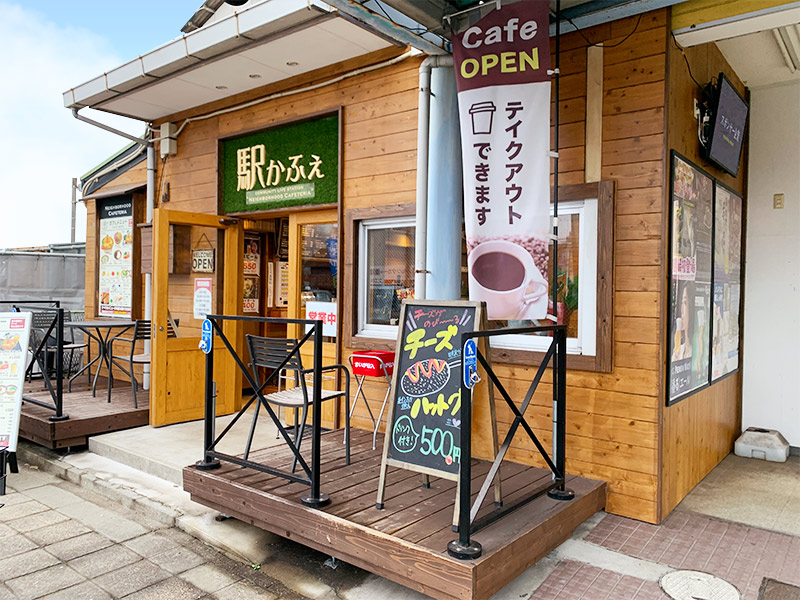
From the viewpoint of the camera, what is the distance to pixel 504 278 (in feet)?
10.9

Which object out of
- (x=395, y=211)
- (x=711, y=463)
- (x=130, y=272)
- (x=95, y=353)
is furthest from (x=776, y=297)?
(x=95, y=353)

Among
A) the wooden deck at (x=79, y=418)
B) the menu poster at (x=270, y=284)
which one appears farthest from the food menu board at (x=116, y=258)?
the menu poster at (x=270, y=284)

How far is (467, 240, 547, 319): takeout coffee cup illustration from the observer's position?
10.7 ft

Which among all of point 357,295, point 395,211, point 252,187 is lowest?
point 357,295

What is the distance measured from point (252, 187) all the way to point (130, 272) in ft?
7.87

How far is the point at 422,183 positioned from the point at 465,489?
7.47ft

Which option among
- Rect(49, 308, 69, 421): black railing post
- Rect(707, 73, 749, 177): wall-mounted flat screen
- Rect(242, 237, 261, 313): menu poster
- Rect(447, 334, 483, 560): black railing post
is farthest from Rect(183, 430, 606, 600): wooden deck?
Rect(242, 237, 261, 313): menu poster

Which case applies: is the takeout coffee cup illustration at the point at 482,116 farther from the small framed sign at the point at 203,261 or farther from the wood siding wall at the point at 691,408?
the small framed sign at the point at 203,261

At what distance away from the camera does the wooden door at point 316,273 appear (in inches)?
191

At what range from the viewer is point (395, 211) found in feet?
14.3

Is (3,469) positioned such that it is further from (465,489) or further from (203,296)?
(465,489)

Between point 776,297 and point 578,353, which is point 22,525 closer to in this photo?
point 578,353

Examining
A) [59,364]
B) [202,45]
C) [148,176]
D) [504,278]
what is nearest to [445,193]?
[504,278]

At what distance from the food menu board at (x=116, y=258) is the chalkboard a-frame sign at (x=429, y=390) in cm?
498
